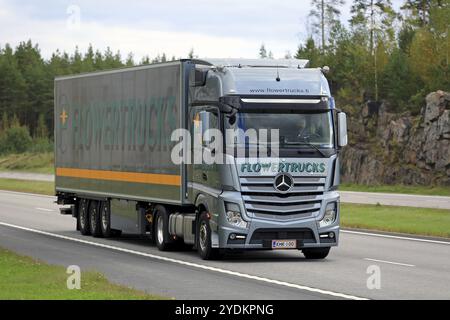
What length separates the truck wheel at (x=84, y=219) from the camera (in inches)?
1265

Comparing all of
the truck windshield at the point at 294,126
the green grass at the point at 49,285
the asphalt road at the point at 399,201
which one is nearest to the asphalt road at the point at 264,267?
the green grass at the point at 49,285

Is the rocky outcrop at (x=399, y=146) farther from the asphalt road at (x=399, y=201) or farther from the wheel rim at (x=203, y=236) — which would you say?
the wheel rim at (x=203, y=236)

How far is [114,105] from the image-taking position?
29125 mm

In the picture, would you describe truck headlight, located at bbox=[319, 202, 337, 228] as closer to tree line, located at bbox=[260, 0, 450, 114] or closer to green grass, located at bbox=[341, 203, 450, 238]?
green grass, located at bbox=[341, 203, 450, 238]

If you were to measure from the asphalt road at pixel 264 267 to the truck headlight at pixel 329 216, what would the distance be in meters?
0.76

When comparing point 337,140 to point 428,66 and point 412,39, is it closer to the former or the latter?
point 428,66

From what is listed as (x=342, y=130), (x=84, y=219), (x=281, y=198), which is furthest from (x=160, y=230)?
(x=84, y=219)

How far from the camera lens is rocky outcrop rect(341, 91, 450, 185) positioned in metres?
61.1

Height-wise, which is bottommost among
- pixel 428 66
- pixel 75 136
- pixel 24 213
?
pixel 24 213

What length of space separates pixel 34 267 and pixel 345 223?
17.7 meters

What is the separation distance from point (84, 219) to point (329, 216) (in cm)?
1087

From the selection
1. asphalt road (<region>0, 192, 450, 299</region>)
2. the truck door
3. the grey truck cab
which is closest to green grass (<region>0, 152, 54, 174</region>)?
asphalt road (<region>0, 192, 450, 299</region>)

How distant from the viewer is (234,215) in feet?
74.0

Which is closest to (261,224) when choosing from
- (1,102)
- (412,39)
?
(412,39)
